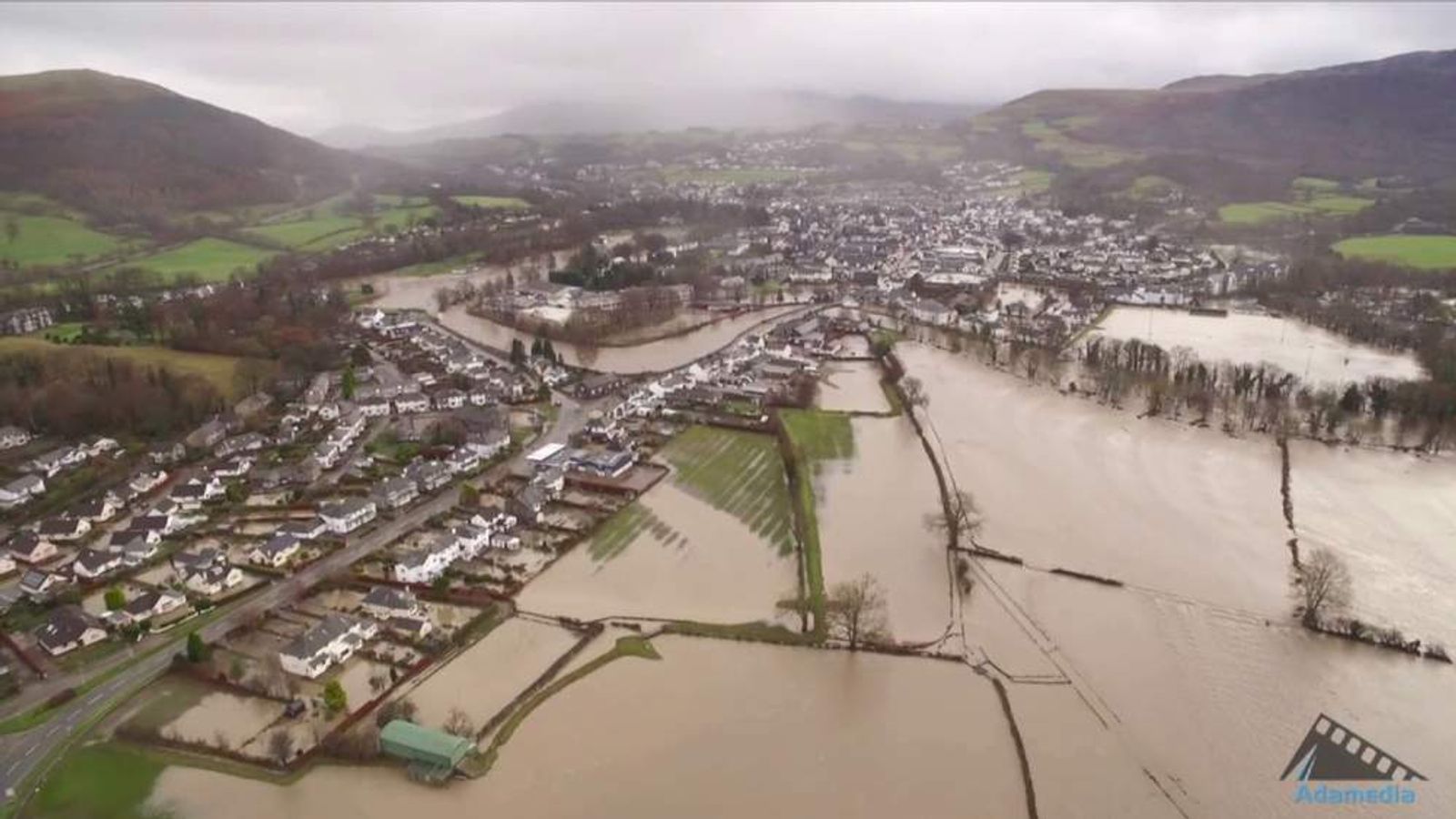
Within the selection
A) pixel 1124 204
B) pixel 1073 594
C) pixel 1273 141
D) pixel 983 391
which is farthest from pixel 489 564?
pixel 1273 141

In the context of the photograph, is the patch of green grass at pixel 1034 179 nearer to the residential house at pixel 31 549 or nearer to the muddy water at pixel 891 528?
the muddy water at pixel 891 528

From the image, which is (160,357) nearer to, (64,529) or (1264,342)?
(64,529)

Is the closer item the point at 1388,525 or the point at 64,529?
the point at 1388,525

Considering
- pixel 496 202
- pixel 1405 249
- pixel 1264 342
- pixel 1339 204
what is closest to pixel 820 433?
pixel 1264 342

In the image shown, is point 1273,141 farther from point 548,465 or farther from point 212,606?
point 212,606

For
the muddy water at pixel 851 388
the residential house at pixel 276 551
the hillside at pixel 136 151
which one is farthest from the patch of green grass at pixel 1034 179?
the residential house at pixel 276 551

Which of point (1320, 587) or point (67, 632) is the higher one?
point (67, 632)

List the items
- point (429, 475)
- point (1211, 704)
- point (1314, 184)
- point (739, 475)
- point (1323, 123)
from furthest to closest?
point (1323, 123) → point (1314, 184) → point (739, 475) → point (429, 475) → point (1211, 704)

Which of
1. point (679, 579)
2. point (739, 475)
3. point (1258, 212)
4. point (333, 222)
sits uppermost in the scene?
point (333, 222)
